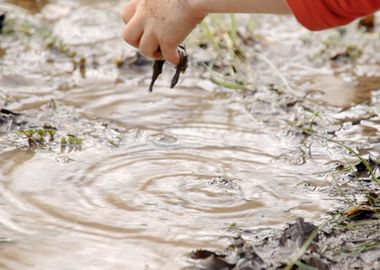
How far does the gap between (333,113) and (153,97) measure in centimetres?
70

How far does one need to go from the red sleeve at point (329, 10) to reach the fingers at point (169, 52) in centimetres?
39

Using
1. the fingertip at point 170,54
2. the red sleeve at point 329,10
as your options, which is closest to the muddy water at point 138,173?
the fingertip at point 170,54

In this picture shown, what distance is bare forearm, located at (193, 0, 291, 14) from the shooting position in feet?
6.88

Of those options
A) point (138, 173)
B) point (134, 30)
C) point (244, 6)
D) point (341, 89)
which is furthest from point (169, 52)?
point (341, 89)

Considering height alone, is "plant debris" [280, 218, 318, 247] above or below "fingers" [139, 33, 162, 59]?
below

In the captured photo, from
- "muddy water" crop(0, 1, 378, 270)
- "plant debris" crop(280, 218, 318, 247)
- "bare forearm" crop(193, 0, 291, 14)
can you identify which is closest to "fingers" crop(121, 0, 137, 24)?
"bare forearm" crop(193, 0, 291, 14)

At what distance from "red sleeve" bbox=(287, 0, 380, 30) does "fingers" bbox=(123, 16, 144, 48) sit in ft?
1.53

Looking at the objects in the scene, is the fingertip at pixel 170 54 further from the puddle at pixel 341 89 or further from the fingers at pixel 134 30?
the puddle at pixel 341 89

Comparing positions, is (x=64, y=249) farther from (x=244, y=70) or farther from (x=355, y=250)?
(x=244, y=70)

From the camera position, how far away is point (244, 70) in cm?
352

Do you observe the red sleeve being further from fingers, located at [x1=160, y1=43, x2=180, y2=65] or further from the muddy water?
the muddy water

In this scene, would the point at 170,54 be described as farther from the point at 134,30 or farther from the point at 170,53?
the point at 134,30

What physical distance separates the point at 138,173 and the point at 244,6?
64 centimetres

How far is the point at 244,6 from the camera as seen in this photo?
212cm
